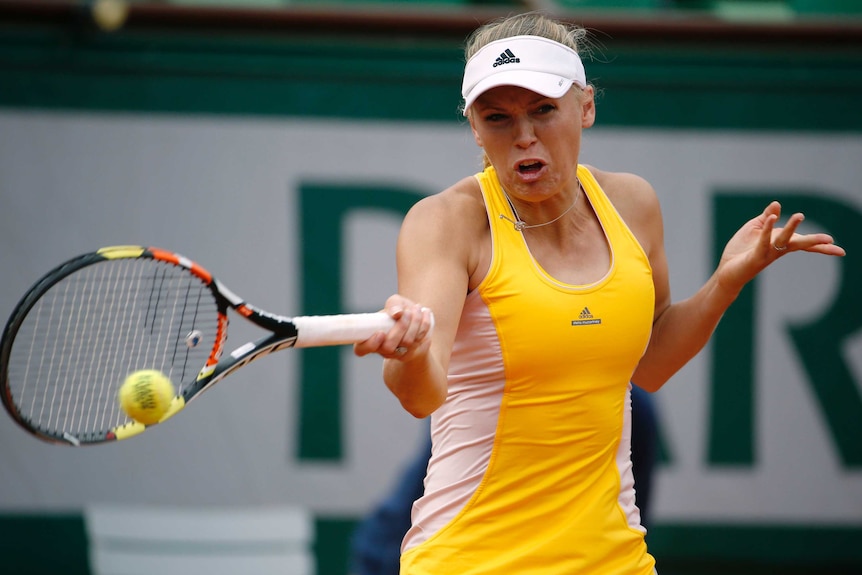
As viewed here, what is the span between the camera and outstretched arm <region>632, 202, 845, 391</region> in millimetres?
2318

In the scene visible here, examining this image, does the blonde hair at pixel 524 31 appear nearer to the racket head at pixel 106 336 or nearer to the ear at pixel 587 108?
the ear at pixel 587 108

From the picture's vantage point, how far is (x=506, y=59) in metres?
2.19

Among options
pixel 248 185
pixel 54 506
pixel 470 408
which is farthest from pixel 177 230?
pixel 470 408

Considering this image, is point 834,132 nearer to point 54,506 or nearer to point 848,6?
point 848,6

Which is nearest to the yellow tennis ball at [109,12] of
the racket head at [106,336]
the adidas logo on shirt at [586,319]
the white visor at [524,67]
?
the racket head at [106,336]

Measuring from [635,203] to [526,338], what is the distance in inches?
18.6

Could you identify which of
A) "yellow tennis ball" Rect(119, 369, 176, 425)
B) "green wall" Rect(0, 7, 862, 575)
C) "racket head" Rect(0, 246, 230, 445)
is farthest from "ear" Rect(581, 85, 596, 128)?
"green wall" Rect(0, 7, 862, 575)

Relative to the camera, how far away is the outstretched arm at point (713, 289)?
232 cm

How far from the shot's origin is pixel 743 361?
15.5ft

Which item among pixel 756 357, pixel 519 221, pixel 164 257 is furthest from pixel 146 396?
pixel 756 357

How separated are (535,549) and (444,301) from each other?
0.51 metres

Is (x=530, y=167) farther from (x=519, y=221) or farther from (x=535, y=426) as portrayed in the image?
(x=535, y=426)

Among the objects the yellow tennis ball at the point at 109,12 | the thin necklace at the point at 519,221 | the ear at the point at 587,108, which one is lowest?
the thin necklace at the point at 519,221

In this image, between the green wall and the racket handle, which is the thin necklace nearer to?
the racket handle
